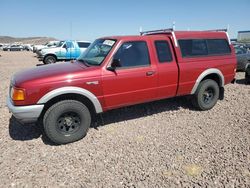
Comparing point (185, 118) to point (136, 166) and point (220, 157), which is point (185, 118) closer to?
point (220, 157)

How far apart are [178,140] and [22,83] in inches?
118

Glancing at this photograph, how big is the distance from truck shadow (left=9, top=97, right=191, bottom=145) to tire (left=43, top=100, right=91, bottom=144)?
33 centimetres

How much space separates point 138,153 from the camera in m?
3.95

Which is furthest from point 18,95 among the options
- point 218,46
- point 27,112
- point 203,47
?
point 218,46

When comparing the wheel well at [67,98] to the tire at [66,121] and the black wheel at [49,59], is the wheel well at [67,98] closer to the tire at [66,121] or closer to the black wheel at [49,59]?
the tire at [66,121]

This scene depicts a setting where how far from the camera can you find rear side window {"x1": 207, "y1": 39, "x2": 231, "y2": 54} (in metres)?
5.81

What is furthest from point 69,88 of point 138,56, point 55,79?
point 138,56

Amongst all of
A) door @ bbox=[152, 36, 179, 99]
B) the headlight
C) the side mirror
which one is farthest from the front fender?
door @ bbox=[152, 36, 179, 99]

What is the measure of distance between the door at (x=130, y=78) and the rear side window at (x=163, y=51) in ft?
0.93

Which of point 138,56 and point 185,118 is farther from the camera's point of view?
point 185,118

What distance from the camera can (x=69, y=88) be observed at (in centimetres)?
405

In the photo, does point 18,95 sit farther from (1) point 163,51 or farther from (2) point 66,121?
(1) point 163,51

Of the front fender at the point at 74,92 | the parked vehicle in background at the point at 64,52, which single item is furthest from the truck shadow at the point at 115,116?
the parked vehicle in background at the point at 64,52

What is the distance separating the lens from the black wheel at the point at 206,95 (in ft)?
18.8
